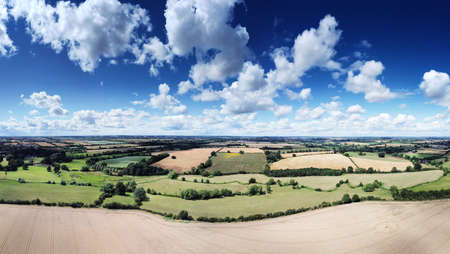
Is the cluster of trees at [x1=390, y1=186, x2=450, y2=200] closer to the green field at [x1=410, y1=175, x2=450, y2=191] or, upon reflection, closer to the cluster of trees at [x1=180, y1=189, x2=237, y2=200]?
the green field at [x1=410, y1=175, x2=450, y2=191]

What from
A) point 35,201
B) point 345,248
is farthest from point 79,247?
point 345,248

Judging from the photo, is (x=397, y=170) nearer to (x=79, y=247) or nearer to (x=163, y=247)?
(x=163, y=247)

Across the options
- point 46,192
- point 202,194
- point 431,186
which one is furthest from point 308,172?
point 46,192

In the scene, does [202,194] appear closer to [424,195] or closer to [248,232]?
[248,232]

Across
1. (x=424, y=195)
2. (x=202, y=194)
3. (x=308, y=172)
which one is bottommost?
(x=202, y=194)

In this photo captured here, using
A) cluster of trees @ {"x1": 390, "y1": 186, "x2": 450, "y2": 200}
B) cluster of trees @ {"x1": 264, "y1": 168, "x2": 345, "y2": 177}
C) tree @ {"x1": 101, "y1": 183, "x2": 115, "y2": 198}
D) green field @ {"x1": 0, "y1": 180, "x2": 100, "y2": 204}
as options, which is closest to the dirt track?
cluster of trees @ {"x1": 390, "y1": 186, "x2": 450, "y2": 200}

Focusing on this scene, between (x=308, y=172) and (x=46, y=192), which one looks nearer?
(x=46, y=192)
